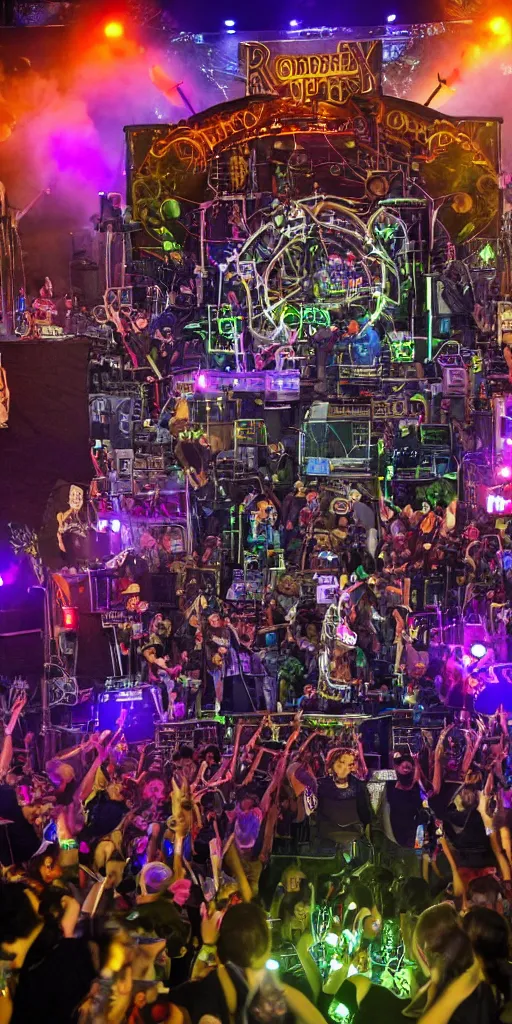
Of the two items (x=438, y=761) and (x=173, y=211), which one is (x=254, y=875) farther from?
(x=173, y=211)

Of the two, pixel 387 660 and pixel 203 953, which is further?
pixel 387 660

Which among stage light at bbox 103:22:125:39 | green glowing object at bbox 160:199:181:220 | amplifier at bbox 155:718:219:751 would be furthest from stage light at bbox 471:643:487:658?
stage light at bbox 103:22:125:39

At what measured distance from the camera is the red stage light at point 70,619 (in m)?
5.58

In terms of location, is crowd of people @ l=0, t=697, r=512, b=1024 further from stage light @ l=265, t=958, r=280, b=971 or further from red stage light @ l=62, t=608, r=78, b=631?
red stage light @ l=62, t=608, r=78, b=631

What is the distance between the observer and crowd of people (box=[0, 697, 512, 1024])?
5020 mm

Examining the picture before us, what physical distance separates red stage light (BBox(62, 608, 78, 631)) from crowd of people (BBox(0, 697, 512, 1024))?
0.57 metres

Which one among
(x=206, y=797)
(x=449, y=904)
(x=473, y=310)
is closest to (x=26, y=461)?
(x=206, y=797)

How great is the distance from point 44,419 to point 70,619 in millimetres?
1206

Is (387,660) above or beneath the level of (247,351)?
beneath

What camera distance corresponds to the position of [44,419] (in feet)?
18.4

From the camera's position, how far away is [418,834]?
5.39 metres

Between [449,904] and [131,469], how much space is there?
3.09m

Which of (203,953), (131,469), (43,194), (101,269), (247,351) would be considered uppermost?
(43,194)

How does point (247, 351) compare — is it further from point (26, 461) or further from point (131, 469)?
point (26, 461)
